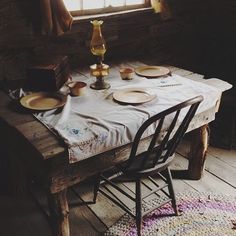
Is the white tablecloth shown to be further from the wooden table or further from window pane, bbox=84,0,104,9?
window pane, bbox=84,0,104,9

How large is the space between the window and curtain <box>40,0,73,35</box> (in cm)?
23

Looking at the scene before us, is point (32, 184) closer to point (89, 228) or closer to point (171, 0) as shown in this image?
point (89, 228)

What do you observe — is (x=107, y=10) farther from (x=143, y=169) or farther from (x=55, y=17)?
(x=143, y=169)

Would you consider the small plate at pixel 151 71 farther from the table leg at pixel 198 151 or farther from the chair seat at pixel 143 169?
the chair seat at pixel 143 169

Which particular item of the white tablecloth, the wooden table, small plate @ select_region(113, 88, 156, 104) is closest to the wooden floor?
the wooden table

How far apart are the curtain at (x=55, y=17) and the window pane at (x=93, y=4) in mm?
339

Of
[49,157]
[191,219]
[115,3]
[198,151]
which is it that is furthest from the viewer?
[115,3]

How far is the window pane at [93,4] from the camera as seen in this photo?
9.11 feet

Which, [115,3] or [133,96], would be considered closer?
[133,96]

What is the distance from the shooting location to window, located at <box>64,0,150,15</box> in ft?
8.93

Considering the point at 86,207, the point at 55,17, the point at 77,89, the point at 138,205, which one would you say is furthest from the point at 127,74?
the point at 86,207

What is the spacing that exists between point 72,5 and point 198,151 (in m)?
1.50

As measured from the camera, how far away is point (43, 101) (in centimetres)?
209

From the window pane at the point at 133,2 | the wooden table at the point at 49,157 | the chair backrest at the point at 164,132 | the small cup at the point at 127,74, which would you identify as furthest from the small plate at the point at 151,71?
the window pane at the point at 133,2
